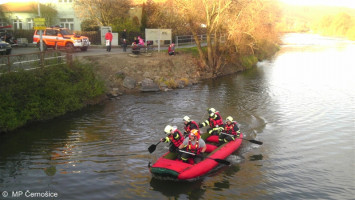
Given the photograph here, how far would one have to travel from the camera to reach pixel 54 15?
3809 cm

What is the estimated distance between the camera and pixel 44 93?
53.6 feet

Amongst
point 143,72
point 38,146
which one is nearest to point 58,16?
point 143,72

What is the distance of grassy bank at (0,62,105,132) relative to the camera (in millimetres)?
14493

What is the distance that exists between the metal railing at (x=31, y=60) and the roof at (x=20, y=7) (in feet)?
79.4

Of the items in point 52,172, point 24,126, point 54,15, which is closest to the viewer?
point 52,172

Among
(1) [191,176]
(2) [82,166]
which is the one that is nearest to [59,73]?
(2) [82,166]

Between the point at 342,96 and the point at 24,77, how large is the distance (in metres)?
20.7

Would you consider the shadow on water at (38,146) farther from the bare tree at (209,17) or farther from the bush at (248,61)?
the bush at (248,61)

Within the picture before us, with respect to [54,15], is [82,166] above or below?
below

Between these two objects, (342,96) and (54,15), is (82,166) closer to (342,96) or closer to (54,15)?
(342,96)

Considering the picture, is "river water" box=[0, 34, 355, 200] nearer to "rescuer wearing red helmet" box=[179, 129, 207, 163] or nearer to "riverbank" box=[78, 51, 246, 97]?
"rescuer wearing red helmet" box=[179, 129, 207, 163]

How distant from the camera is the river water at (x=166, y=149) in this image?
10.0 m

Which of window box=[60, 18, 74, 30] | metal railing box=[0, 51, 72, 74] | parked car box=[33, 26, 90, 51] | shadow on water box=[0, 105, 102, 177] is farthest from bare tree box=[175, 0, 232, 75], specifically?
window box=[60, 18, 74, 30]

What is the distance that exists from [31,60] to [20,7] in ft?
94.2
